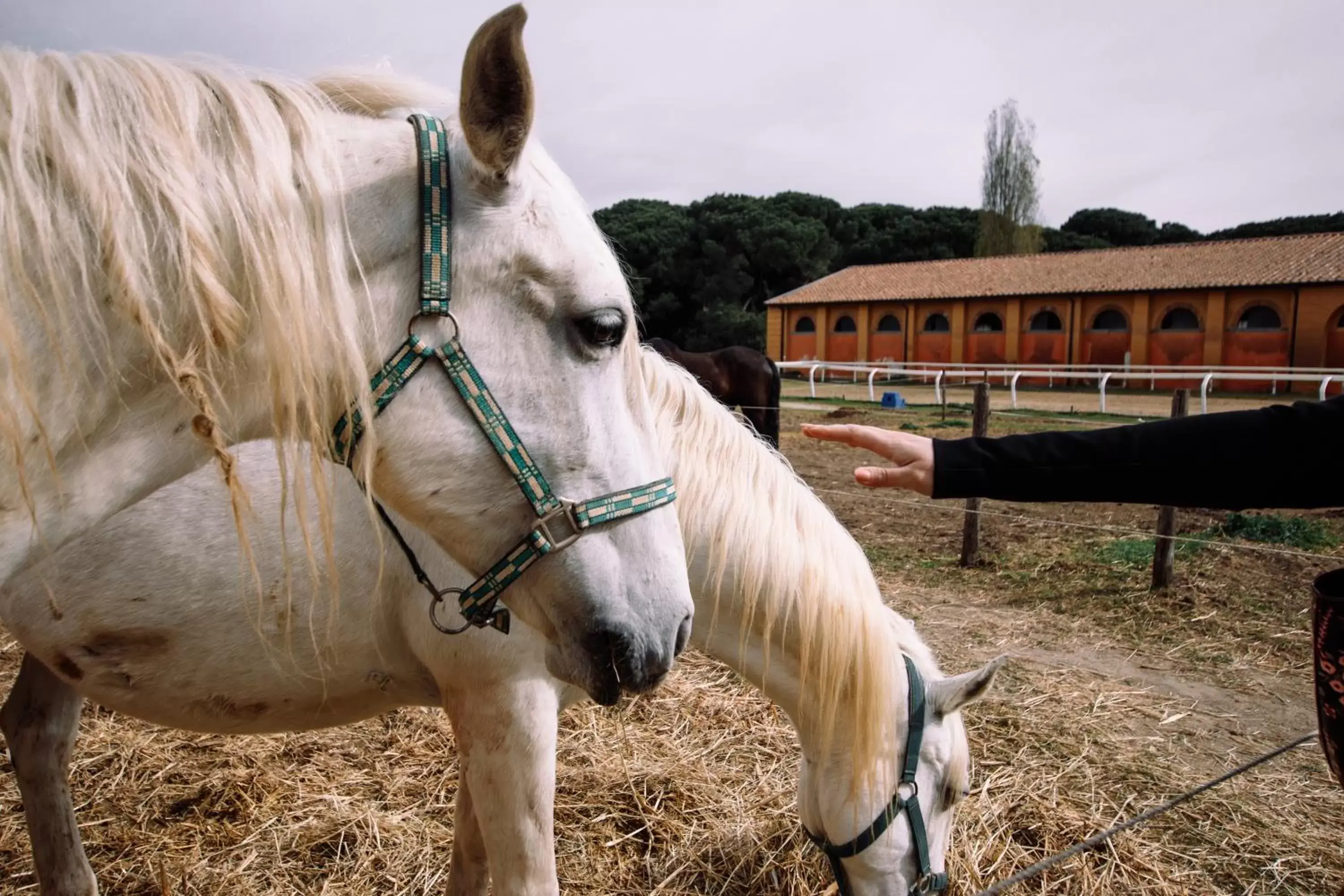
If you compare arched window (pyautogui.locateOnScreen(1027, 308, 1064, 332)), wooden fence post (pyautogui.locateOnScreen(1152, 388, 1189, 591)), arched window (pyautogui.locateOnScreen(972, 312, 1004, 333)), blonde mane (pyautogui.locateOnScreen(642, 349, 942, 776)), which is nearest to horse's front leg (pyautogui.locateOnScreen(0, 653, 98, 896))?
blonde mane (pyautogui.locateOnScreen(642, 349, 942, 776))

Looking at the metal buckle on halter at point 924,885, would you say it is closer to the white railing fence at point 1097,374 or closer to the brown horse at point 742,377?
the white railing fence at point 1097,374

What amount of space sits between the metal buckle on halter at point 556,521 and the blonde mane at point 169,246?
26 cm

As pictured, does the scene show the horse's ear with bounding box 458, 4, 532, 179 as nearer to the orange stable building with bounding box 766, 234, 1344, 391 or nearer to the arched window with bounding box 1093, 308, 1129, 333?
the orange stable building with bounding box 766, 234, 1344, 391

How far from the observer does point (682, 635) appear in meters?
1.23

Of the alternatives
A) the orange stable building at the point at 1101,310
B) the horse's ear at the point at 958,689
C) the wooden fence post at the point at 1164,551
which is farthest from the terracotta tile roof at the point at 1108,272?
the horse's ear at the point at 958,689

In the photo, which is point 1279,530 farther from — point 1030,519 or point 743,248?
point 743,248

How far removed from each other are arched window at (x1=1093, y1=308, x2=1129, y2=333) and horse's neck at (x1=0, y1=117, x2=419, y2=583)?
3130 centimetres

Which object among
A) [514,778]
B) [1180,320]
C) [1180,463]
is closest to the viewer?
[1180,463]

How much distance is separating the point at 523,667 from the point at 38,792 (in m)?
1.68

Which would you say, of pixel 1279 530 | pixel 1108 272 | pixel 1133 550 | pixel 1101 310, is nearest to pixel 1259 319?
pixel 1101 310

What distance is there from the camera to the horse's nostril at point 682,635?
119 centimetres

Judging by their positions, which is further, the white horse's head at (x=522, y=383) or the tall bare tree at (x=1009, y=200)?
the tall bare tree at (x=1009, y=200)

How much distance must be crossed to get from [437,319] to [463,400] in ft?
0.39

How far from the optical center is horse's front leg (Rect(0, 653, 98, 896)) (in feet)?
7.25
